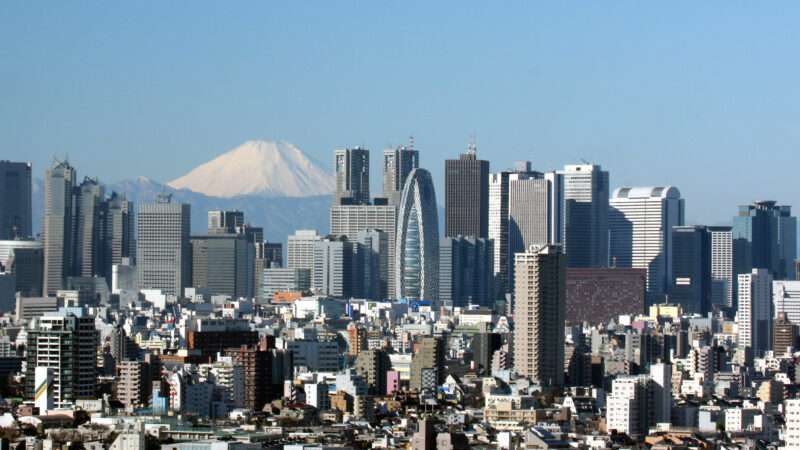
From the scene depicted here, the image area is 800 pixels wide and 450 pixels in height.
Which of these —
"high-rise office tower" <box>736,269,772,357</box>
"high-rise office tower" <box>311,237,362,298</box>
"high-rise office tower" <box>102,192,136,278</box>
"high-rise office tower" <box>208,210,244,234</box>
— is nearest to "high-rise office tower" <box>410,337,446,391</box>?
"high-rise office tower" <box>736,269,772,357</box>

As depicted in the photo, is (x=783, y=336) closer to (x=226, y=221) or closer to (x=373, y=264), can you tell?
(x=373, y=264)

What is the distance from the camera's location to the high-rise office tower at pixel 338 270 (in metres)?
126

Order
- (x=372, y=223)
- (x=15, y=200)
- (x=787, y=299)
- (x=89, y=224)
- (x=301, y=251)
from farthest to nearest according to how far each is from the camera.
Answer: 1. (x=15, y=200)
2. (x=372, y=223)
3. (x=301, y=251)
4. (x=89, y=224)
5. (x=787, y=299)

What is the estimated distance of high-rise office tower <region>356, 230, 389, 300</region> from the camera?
12769 centimetres

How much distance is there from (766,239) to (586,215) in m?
9.55

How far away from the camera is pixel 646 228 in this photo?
137m

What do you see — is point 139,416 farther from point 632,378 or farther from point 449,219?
point 449,219

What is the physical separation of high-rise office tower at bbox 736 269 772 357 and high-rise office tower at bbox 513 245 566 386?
18.7m

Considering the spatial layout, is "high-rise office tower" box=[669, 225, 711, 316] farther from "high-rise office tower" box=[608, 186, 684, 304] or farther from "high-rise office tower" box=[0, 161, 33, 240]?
"high-rise office tower" box=[0, 161, 33, 240]

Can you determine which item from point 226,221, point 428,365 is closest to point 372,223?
point 226,221

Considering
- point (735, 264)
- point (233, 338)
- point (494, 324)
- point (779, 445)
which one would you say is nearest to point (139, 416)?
point (779, 445)

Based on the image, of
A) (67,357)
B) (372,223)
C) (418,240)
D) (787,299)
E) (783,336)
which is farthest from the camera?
(372,223)

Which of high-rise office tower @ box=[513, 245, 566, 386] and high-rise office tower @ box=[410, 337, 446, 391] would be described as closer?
high-rise office tower @ box=[410, 337, 446, 391]

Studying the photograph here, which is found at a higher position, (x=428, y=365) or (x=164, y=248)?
(x=164, y=248)
